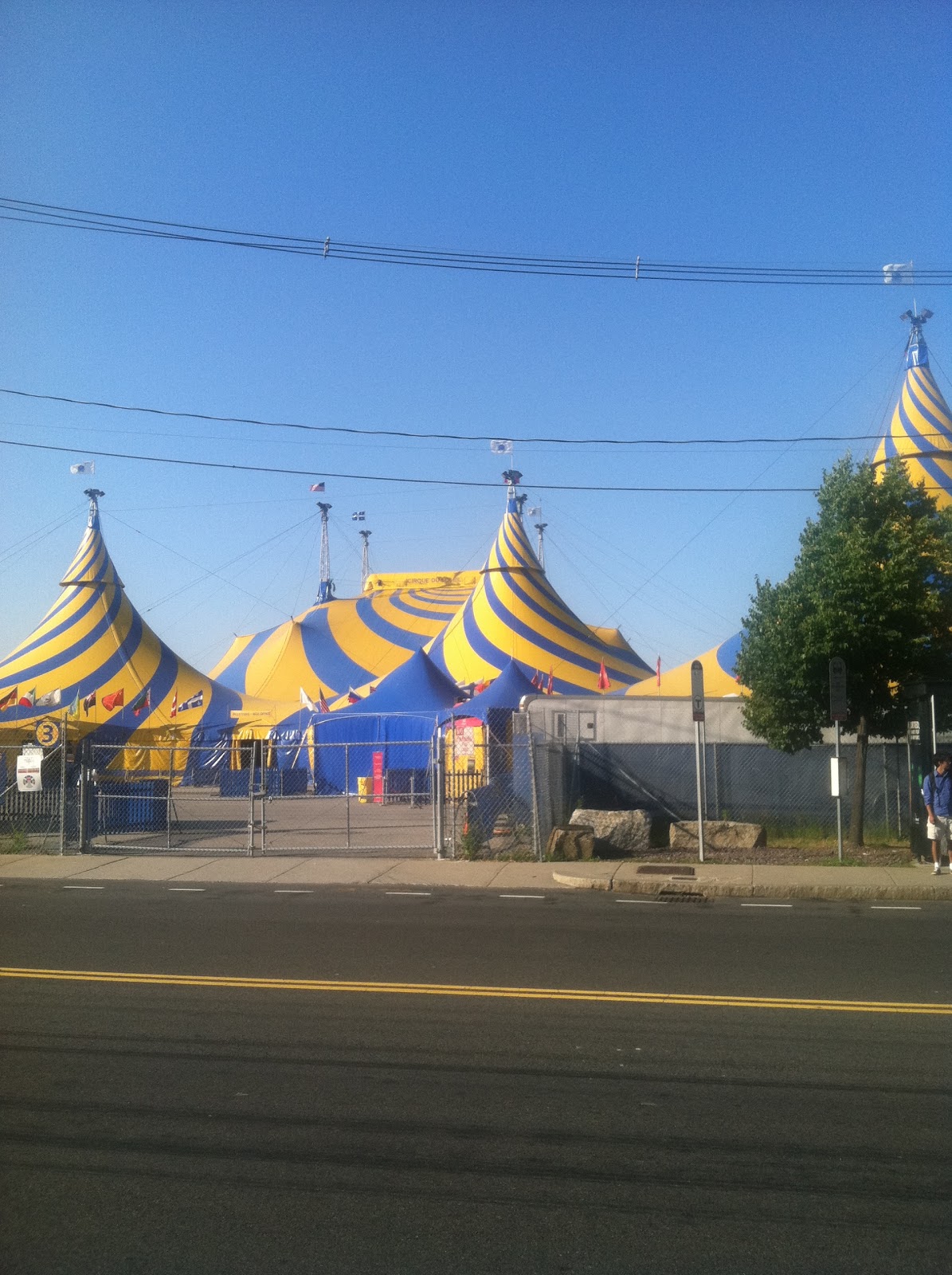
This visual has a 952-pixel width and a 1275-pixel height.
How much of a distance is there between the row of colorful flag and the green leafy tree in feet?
66.7

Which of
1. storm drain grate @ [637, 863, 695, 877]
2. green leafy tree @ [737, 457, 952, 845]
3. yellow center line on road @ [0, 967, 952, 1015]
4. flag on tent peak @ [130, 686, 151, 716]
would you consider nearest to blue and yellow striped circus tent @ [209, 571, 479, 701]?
flag on tent peak @ [130, 686, 151, 716]

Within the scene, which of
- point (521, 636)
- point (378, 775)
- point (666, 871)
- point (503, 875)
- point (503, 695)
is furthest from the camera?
point (521, 636)

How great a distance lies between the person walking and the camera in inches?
567

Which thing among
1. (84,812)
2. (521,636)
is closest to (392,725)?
(521,636)

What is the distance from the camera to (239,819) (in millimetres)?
23688

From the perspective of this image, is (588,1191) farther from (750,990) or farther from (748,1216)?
(750,990)

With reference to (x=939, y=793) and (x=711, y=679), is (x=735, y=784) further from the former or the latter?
(x=711, y=679)

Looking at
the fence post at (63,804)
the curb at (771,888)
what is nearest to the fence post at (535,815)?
the curb at (771,888)

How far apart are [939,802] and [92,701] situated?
26.7m

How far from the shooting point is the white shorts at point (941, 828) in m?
14.5

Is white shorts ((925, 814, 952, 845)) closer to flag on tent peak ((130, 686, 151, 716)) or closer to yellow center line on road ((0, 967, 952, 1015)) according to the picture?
yellow center line on road ((0, 967, 952, 1015))

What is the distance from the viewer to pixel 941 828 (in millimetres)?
14531

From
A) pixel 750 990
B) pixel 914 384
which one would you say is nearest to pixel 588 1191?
pixel 750 990

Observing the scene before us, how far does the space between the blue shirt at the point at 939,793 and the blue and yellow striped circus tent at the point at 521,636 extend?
72.8 ft
